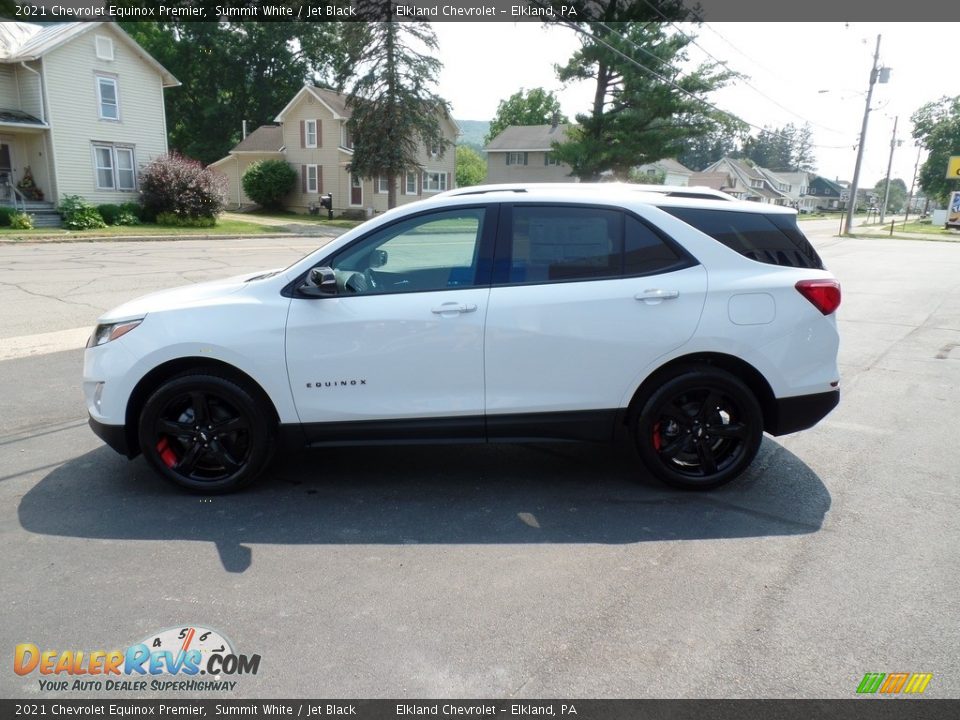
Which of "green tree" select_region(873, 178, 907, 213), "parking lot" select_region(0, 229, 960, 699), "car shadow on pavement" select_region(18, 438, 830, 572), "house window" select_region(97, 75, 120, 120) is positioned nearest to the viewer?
"parking lot" select_region(0, 229, 960, 699)

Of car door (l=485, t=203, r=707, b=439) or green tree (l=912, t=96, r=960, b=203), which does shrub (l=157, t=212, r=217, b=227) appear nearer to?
car door (l=485, t=203, r=707, b=439)

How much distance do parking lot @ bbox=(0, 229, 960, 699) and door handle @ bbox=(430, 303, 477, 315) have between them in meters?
1.15

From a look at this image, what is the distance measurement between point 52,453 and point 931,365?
8.61m

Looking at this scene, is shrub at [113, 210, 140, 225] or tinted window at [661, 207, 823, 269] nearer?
tinted window at [661, 207, 823, 269]

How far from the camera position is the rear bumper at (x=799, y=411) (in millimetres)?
4375

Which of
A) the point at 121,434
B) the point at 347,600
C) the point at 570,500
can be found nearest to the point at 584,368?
the point at 570,500

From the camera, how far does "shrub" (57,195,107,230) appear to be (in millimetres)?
27031

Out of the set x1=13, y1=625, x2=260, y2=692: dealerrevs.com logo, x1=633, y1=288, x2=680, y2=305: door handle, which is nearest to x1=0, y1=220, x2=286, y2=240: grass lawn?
x1=13, y1=625, x2=260, y2=692: dealerrevs.com logo

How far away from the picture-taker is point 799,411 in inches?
173

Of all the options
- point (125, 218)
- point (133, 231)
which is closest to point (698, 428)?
A: point (133, 231)

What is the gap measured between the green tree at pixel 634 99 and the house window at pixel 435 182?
10.7m

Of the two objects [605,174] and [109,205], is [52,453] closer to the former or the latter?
[109,205]

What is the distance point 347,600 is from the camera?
128 inches

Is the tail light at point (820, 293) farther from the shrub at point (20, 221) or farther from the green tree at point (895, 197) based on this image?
the green tree at point (895, 197)
